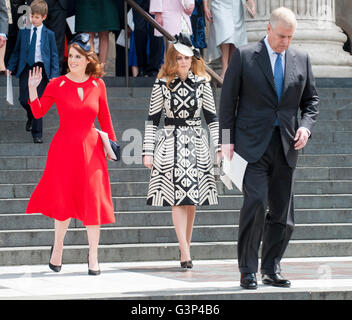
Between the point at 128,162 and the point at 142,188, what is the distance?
0.79 meters

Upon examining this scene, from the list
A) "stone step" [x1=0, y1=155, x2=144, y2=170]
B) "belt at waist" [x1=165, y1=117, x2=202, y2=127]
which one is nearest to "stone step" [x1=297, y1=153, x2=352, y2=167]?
"stone step" [x1=0, y1=155, x2=144, y2=170]

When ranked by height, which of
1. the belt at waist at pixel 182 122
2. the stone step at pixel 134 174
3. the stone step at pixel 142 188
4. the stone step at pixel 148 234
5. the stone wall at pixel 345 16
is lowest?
the stone step at pixel 148 234

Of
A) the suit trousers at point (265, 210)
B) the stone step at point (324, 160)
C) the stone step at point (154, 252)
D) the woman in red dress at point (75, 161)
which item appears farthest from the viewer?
the stone step at point (324, 160)

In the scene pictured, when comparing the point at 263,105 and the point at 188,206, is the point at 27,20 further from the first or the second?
the point at 263,105

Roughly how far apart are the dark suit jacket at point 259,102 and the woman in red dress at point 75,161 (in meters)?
1.78

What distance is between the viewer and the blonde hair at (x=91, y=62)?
990 cm

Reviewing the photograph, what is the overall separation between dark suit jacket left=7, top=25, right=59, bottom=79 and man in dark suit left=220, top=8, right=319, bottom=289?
17.8ft

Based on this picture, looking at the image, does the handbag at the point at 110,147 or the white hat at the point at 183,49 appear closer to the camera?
the handbag at the point at 110,147

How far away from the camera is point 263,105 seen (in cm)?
843

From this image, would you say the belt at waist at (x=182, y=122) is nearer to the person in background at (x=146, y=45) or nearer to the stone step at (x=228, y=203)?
the stone step at (x=228, y=203)

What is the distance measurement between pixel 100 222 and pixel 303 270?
5.77 feet

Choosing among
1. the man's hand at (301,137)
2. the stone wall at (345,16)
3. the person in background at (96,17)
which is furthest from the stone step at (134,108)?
the stone wall at (345,16)

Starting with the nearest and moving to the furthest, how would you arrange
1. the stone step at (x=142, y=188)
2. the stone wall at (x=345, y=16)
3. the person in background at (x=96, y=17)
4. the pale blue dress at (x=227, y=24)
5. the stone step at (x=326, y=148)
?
the stone step at (x=142, y=188), the stone step at (x=326, y=148), the person in background at (x=96, y=17), the pale blue dress at (x=227, y=24), the stone wall at (x=345, y=16)
